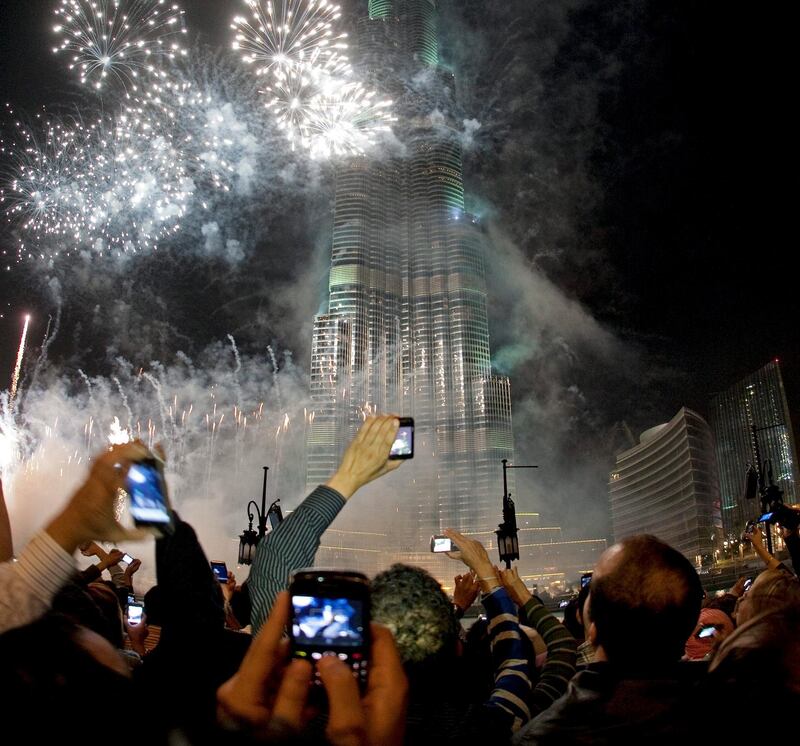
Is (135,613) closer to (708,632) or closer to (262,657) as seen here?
(708,632)

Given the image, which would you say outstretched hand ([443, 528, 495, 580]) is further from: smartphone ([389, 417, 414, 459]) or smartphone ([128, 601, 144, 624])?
smartphone ([128, 601, 144, 624])

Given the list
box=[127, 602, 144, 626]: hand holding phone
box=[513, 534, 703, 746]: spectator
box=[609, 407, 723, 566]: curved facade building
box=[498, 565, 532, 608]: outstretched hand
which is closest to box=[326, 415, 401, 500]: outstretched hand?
box=[513, 534, 703, 746]: spectator

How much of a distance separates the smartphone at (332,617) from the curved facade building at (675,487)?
11433cm

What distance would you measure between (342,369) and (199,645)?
283 feet

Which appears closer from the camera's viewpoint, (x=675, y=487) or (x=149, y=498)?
(x=149, y=498)

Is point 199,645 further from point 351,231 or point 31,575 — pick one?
point 351,231

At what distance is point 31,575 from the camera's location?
1.53 m

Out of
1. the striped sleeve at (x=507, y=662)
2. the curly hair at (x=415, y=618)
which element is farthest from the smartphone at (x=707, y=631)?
the curly hair at (x=415, y=618)

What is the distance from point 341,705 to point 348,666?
18 centimetres

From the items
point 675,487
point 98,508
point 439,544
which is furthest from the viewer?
point 675,487

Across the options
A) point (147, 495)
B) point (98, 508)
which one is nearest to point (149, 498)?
point (147, 495)

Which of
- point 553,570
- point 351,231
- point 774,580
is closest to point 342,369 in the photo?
point 351,231

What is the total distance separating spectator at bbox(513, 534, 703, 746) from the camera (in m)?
1.84

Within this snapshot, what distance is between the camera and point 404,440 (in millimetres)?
3336
